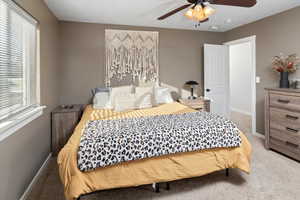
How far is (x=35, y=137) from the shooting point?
2299mm

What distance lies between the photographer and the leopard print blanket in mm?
1682

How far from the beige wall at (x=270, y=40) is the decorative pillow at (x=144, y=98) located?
228cm

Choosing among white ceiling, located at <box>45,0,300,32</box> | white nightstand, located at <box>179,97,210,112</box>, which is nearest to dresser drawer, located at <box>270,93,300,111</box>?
white nightstand, located at <box>179,97,210,112</box>

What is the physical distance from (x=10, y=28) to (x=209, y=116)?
8.27 feet

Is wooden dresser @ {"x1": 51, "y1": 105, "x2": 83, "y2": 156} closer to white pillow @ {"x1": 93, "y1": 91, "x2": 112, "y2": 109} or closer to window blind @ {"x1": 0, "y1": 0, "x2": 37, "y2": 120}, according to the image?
white pillow @ {"x1": 93, "y1": 91, "x2": 112, "y2": 109}

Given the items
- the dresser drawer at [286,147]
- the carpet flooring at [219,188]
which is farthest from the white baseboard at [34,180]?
the dresser drawer at [286,147]

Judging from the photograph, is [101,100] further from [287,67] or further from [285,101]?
[287,67]

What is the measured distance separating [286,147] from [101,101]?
316cm

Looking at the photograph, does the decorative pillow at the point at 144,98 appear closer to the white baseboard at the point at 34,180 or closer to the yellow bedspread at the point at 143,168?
the yellow bedspread at the point at 143,168

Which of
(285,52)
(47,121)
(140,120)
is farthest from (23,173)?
(285,52)

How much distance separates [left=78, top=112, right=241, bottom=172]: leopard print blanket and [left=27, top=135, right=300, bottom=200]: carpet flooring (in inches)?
18.8

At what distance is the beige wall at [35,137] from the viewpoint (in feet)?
5.32

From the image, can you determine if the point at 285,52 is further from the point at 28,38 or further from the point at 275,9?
the point at 28,38

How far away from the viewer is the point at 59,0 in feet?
8.78
